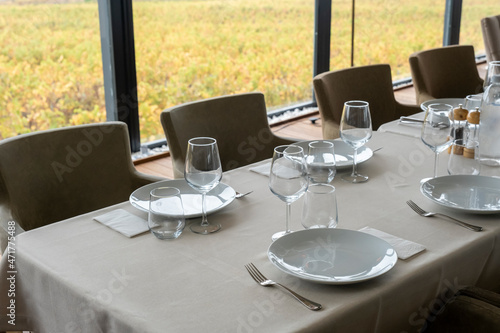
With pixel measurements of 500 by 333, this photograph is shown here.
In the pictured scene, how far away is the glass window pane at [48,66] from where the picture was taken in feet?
11.2

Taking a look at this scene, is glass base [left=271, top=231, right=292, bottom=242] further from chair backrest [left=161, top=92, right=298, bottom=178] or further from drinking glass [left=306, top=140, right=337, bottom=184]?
chair backrest [left=161, top=92, right=298, bottom=178]

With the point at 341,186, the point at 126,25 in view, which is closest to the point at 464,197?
the point at 341,186

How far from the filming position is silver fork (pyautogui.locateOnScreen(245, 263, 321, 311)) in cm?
111

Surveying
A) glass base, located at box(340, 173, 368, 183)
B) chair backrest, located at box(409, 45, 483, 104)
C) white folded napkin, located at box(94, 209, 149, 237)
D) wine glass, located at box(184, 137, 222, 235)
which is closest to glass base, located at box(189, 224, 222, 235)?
wine glass, located at box(184, 137, 222, 235)

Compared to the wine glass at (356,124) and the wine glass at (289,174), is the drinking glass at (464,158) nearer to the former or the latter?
the wine glass at (356,124)

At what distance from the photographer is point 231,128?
2451 millimetres

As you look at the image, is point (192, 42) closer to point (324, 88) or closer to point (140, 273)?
point (324, 88)

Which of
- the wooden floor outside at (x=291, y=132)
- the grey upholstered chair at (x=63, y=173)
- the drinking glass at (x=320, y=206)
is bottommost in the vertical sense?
the wooden floor outside at (x=291, y=132)

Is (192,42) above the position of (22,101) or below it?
above

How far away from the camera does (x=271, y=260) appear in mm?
1253

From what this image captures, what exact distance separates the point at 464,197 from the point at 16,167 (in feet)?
4.34

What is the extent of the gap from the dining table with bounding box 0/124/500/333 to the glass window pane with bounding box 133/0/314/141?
8.11 ft

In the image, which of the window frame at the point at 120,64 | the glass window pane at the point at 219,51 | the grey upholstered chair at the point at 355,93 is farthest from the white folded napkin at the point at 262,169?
the glass window pane at the point at 219,51

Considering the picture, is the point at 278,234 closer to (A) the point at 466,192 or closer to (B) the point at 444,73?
(A) the point at 466,192
